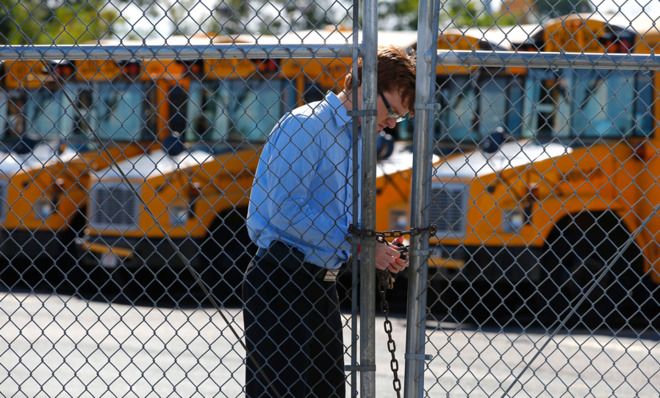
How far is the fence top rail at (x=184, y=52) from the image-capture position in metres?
3.48

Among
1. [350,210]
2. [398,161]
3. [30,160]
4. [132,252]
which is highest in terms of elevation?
[30,160]

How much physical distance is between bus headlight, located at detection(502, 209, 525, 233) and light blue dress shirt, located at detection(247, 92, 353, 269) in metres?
5.86

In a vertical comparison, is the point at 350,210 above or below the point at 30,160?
below

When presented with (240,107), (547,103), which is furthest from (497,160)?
(240,107)

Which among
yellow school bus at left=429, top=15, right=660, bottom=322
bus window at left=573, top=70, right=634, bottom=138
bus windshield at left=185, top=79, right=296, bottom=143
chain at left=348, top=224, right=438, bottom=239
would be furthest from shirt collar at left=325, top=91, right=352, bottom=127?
bus windshield at left=185, top=79, right=296, bottom=143

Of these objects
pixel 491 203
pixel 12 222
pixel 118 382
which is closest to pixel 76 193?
pixel 12 222

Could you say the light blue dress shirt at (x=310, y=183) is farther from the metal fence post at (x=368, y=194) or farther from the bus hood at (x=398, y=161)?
the bus hood at (x=398, y=161)

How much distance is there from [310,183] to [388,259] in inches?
14.4

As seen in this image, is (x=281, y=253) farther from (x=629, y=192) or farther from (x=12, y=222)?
(x=12, y=222)

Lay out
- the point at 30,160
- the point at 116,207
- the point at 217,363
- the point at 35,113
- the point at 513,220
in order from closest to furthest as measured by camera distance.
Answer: the point at 217,363 < the point at 513,220 < the point at 116,207 < the point at 30,160 < the point at 35,113

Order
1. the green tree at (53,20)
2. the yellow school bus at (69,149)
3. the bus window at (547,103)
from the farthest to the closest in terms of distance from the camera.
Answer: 1. the yellow school bus at (69,149)
2. the bus window at (547,103)
3. the green tree at (53,20)

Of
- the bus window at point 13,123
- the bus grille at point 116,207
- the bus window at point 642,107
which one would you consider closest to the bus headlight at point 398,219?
the bus window at point 642,107

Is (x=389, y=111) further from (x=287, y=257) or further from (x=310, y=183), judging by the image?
(x=287, y=257)

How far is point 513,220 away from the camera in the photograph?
949 cm
